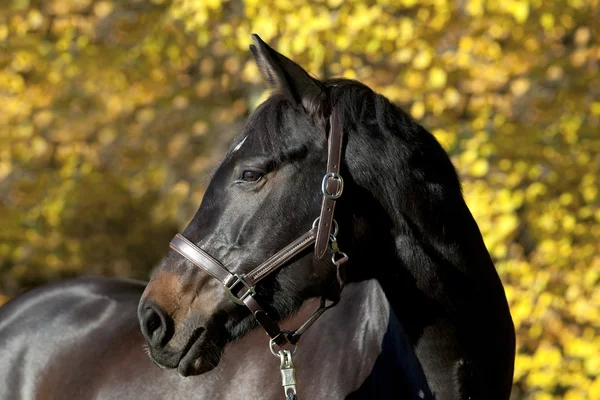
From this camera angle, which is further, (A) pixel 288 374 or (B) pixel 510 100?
(B) pixel 510 100

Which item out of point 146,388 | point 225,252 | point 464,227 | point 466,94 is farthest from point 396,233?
point 466,94

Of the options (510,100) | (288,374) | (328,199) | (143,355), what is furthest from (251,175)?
(510,100)

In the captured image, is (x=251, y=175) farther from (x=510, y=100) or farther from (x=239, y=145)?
(x=510, y=100)

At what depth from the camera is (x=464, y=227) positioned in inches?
98.8

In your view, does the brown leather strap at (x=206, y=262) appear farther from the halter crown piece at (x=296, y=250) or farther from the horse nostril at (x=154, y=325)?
the horse nostril at (x=154, y=325)

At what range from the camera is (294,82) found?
7.80ft

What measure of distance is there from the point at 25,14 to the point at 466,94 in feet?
16.3

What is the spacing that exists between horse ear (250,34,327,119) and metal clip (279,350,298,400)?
2.48ft

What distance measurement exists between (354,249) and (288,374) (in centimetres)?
49

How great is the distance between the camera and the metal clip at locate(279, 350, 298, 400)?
2496mm

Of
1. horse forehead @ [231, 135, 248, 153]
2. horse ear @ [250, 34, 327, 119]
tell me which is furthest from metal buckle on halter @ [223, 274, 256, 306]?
horse ear @ [250, 34, 327, 119]

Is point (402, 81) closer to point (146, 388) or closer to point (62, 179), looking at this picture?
point (146, 388)

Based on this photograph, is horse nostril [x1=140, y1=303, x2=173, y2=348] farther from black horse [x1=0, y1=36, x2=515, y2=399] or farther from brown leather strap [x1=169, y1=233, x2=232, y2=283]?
brown leather strap [x1=169, y1=233, x2=232, y2=283]

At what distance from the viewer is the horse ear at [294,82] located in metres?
2.34
